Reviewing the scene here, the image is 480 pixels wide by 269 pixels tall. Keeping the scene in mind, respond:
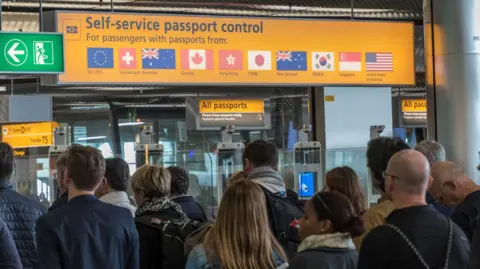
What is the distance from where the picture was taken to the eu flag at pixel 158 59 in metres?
8.41

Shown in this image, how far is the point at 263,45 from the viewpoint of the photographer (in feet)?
28.7

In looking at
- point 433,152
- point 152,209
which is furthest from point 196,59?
point 152,209

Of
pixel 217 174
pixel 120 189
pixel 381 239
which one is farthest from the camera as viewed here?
pixel 217 174

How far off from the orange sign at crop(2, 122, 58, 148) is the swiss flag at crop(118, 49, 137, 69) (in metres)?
8.52

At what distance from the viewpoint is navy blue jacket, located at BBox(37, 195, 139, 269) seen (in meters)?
3.60

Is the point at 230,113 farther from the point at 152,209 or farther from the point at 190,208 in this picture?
the point at 152,209

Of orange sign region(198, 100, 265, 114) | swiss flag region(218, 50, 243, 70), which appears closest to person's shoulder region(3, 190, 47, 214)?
swiss flag region(218, 50, 243, 70)

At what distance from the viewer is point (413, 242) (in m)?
2.79

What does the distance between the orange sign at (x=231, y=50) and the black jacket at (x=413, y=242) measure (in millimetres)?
5673

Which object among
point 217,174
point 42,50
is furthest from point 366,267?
point 217,174

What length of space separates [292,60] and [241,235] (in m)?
5.78

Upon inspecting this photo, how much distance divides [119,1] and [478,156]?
5.52 meters

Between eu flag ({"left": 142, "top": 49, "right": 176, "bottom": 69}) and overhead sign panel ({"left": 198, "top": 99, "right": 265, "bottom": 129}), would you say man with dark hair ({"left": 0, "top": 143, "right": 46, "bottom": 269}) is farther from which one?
overhead sign panel ({"left": 198, "top": 99, "right": 265, "bottom": 129})

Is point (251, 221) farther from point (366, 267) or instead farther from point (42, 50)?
point (42, 50)
